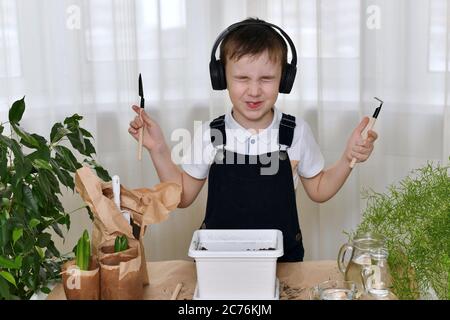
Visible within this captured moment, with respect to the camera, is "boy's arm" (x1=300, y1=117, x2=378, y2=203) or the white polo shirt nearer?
"boy's arm" (x1=300, y1=117, x2=378, y2=203)

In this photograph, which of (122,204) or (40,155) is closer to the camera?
(122,204)

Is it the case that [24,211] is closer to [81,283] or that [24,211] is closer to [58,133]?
[58,133]

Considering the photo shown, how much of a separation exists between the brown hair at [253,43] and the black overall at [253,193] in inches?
9.4

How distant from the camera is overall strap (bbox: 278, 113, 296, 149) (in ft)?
6.47

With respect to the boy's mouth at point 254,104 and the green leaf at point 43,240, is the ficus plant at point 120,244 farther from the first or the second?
the boy's mouth at point 254,104

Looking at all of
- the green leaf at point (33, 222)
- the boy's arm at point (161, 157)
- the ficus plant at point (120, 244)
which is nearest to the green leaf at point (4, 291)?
the green leaf at point (33, 222)

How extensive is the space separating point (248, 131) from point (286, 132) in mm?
104

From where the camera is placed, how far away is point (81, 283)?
1388 millimetres

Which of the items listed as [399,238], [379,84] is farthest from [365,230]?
[379,84]

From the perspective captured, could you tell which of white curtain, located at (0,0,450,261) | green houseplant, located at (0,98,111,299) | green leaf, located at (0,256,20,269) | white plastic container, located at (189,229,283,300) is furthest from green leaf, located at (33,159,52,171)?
white curtain, located at (0,0,450,261)

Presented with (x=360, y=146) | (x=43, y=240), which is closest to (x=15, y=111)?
(x=43, y=240)

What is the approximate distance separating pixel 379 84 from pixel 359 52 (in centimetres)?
12

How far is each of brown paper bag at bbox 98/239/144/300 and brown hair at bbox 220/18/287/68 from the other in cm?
61

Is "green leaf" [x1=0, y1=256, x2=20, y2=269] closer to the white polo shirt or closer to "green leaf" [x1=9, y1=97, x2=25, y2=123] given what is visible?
"green leaf" [x1=9, y1=97, x2=25, y2=123]
